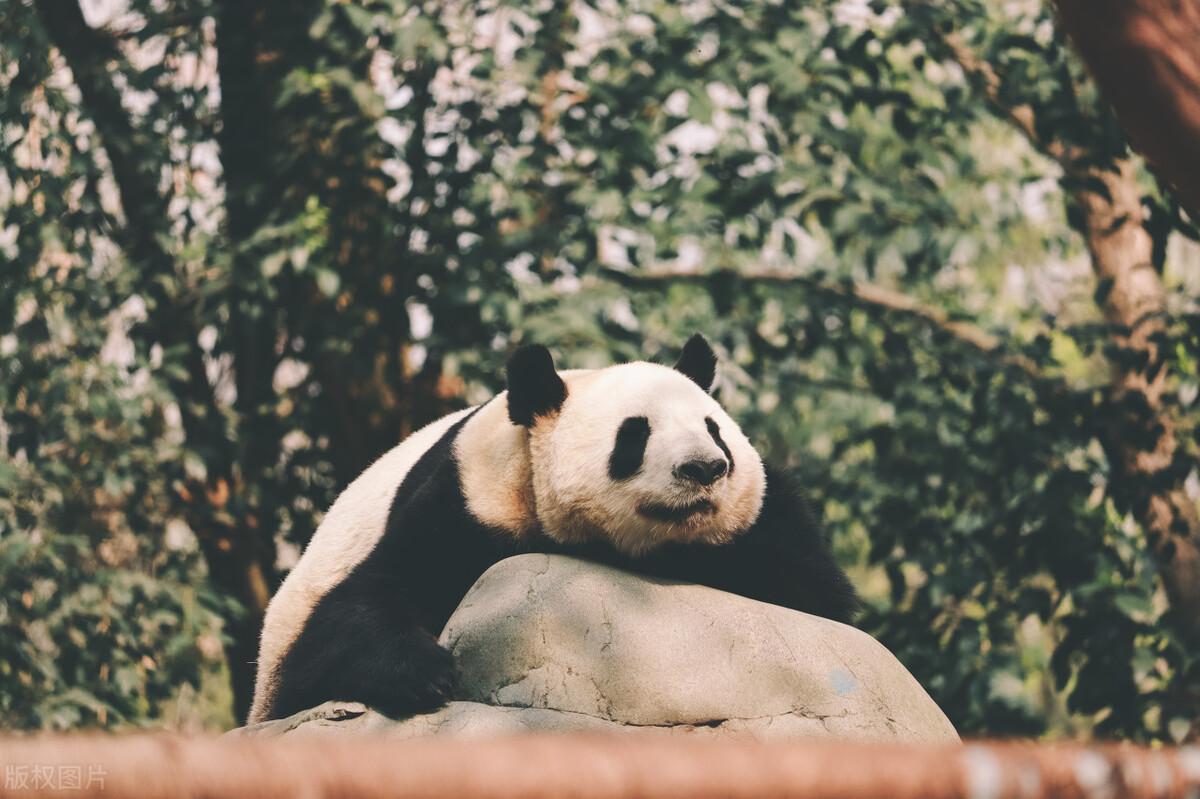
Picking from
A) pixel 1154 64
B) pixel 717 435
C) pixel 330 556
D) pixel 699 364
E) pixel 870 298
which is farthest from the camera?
pixel 870 298

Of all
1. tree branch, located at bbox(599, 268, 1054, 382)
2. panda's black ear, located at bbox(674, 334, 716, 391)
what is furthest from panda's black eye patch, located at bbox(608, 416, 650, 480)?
tree branch, located at bbox(599, 268, 1054, 382)

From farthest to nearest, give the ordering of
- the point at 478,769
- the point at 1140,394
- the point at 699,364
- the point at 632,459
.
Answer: the point at 1140,394 < the point at 699,364 < the point at 632,459 < the point at 478,769

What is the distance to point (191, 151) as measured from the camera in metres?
6.05

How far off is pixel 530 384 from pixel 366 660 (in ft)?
2.81

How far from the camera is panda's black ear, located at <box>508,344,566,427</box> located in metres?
3.19

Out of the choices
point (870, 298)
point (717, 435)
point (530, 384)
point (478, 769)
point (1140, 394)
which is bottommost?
point (870, 298)

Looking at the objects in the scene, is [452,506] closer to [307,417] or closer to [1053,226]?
[307,417]

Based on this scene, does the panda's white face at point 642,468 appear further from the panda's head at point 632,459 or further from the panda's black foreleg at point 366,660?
the panda's black foreleg at point 366,660

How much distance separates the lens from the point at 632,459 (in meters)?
3.05

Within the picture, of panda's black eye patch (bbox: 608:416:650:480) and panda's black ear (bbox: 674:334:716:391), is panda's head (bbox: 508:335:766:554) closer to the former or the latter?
panda's black eye patch (bbox: 608:416:650:480)

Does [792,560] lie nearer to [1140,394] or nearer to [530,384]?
[530,384]

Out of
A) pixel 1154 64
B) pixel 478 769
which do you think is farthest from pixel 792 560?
pixel 478 769

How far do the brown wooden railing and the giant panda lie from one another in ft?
5.55

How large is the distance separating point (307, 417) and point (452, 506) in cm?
333
